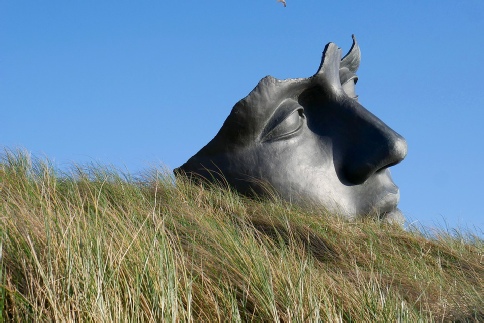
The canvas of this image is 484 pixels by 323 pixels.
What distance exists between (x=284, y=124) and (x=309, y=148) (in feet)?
0.80

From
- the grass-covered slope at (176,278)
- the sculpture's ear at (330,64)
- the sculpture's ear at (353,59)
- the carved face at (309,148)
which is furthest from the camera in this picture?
the sculpture's ear at (353,59)

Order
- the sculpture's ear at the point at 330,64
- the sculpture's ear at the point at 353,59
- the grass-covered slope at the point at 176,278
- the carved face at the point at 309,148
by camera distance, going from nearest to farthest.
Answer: the grass-covered slope at the point at 176,278 → the carved face at the point at 309,148 → the sculpture's ear at the point at 330,64 → the sculpture's ear at the point at 353,59

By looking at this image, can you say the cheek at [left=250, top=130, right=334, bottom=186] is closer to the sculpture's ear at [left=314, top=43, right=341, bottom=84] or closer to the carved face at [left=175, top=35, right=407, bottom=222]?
the carved face at [left=175, top=35, right=407, bottom=222]

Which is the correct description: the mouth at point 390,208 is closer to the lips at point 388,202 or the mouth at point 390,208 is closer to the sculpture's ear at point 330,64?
the lips at point 388,202

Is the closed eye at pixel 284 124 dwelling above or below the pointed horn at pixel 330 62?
below

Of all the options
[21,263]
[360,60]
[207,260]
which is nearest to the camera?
[21,263]

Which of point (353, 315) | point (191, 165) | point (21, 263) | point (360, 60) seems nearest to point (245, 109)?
point (191, 165)

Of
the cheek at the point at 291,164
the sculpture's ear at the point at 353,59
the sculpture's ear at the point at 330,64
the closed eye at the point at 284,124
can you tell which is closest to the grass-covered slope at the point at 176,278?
the cheek at the point at 291,164

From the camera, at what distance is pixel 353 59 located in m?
5.60

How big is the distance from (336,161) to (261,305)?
2.46 meters

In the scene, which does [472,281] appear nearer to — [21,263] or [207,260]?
[207,260]

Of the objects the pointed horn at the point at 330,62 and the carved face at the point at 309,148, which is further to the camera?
the pointed horn at the point at 330,62

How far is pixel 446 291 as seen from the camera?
129 inches

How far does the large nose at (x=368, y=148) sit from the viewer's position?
15.4 ft
